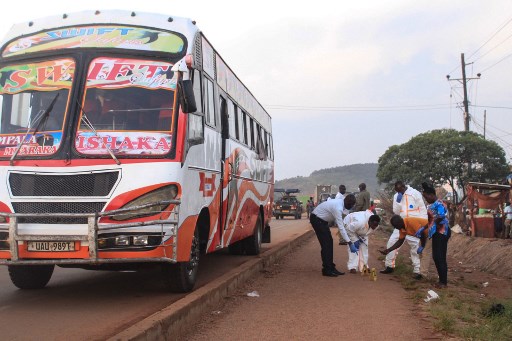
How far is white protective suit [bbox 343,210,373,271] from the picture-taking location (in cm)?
1001

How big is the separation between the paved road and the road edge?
15.2 inches

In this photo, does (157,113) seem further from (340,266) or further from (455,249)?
(455,249)

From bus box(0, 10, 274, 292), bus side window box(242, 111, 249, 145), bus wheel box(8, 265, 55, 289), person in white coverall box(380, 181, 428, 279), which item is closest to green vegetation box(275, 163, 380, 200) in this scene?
bus side window box(242, 111, 249, 145)

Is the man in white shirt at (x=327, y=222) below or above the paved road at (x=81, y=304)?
above

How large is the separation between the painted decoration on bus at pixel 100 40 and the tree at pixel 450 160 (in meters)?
33.7

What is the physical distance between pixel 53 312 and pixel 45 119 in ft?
7.28

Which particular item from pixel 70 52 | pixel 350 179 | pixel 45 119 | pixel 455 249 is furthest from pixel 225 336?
pixel 350 179

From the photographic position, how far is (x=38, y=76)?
6617 millimetres

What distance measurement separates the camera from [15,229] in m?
5.90

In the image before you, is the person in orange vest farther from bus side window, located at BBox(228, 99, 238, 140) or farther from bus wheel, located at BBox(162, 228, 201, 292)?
bus wheel, located at BBox(162, 228, 201, 292)

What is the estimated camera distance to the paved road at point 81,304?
525cm

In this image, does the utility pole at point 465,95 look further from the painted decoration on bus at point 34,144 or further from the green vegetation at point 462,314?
the painted decoration on bus at point 34,144

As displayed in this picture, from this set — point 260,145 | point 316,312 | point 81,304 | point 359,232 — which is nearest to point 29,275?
point 81,304

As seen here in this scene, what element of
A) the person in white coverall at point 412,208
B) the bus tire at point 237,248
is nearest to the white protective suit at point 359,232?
the person in white coverall at point 412,208
